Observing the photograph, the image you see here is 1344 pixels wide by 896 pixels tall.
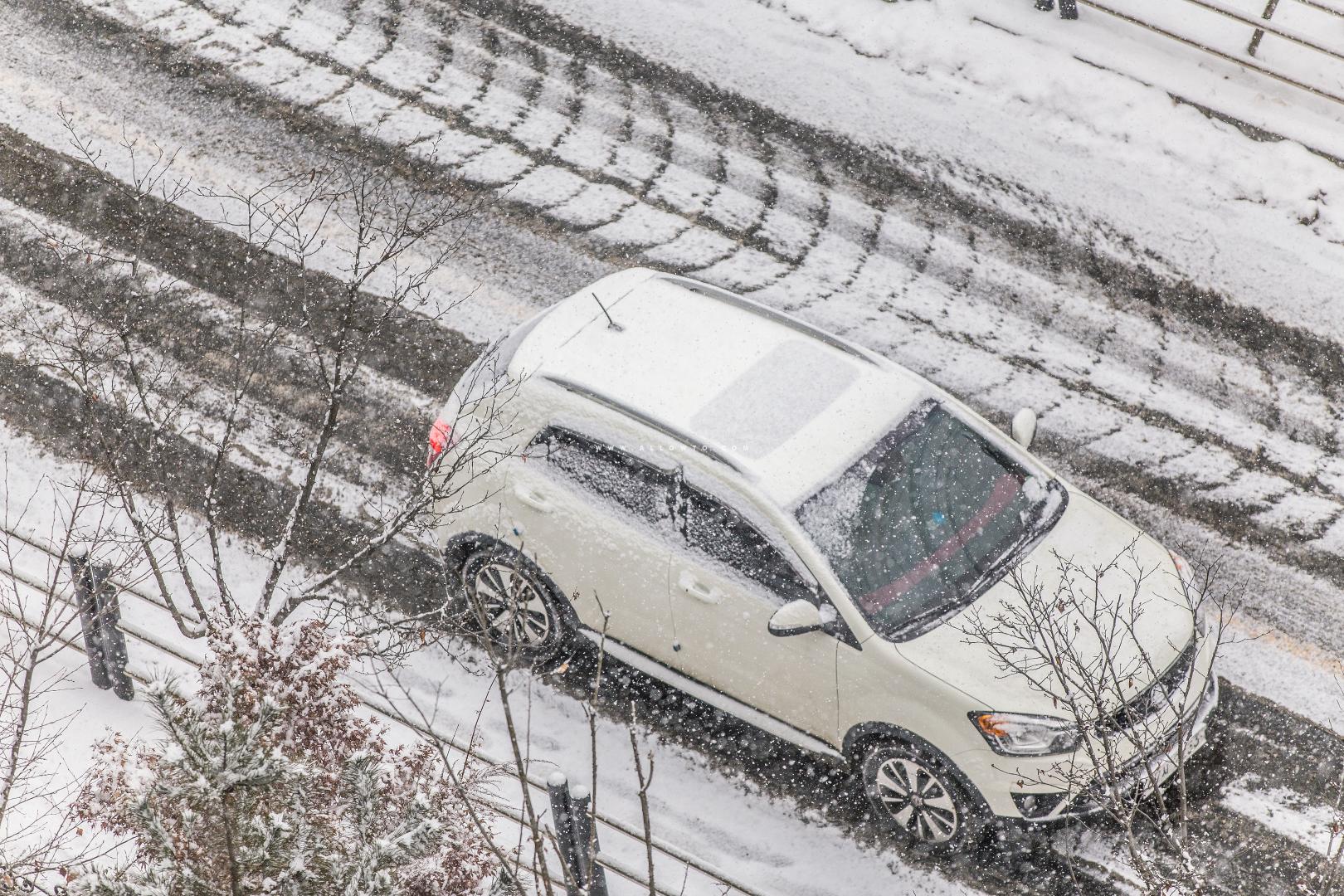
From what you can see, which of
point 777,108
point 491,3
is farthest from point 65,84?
point 777,108

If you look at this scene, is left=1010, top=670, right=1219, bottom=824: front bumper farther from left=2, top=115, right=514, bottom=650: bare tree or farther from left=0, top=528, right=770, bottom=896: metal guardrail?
left=2, top=115, right=514, bottom=650: bare tree

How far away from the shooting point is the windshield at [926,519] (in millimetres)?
6930

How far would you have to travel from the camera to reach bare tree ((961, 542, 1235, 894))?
6383 mm

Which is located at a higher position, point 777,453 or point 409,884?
point 777,453

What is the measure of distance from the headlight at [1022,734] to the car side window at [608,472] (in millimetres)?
2016

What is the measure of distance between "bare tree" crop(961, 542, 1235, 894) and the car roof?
4.09ft

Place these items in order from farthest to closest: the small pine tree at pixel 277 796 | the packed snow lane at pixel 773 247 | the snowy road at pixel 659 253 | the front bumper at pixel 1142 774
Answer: the packed snow lane at pixel 773 247 < the snowy road at pixel 659 253 < the front bumper at pixel 1142 774 < the small pine tree at pixel 277 796

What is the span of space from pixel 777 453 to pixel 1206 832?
332cm

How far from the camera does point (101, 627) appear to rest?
7.31 m

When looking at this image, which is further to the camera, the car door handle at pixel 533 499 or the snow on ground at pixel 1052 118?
the snow on ground at pixel 1052 118

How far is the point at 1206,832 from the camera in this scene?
7.40 meters

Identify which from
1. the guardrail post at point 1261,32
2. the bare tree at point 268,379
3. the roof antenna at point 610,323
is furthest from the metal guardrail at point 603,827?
the guardrail post at point 1261,32

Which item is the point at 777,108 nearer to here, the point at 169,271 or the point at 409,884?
the point at 169,271

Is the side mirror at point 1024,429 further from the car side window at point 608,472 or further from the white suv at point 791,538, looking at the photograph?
the car side window at point 608,472
